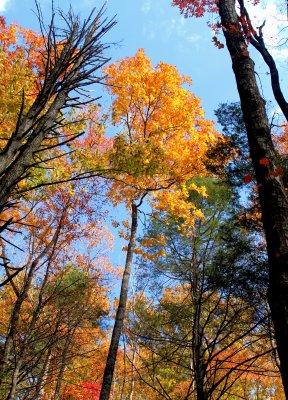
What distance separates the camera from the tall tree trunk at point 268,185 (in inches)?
87.9

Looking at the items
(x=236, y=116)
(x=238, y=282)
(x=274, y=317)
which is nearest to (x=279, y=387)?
(x=238, y=282)

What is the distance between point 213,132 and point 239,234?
422cm

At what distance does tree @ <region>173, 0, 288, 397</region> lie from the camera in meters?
2.25

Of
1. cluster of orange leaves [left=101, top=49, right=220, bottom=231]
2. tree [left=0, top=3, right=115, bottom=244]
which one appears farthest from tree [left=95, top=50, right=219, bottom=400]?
tree [left=0, top=3, right=115, bottom=244]

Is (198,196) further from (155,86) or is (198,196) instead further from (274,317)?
(274,317)

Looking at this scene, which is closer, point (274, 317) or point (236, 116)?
point (274, 317)

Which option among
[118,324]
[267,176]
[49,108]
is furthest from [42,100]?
[118,324]

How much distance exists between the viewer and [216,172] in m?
8.16

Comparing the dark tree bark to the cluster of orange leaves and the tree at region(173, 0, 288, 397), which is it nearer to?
the tree at region(173, 0, 288, 397)

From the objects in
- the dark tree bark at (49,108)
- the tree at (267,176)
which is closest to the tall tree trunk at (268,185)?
the tree at (267,176)

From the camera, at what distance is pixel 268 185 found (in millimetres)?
3021

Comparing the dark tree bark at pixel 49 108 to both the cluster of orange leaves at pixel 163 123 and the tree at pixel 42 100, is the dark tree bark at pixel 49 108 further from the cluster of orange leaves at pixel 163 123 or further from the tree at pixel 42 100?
the cluster of orange leaves at pixel 163 123

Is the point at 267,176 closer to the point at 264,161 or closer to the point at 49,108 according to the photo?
the point at 264,161

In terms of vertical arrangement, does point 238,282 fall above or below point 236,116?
below
